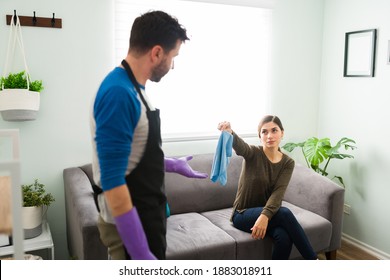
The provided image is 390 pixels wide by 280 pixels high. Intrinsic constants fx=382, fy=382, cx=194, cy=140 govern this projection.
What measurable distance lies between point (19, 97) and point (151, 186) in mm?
1412

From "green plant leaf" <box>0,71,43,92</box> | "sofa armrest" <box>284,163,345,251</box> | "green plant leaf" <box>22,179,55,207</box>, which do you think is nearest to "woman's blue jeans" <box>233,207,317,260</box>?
"sofa armrest" <box>284,163,345,251</box>

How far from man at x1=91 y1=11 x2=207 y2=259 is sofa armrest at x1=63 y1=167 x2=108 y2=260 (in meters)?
0.70

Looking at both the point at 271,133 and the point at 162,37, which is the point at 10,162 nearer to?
the point at 162,37

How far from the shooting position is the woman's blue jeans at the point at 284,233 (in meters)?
2.16

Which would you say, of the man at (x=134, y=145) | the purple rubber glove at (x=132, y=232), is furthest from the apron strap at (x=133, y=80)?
the purple rubber glove at (x=132, y=232)

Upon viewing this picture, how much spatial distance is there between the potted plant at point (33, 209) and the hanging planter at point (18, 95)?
463 millimetres

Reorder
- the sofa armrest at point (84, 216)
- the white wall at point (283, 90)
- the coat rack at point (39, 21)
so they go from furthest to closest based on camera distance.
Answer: the white wall at point (283, 90) < the coat rack at point (39, 21) < the sofa armrest at point (84, 216)

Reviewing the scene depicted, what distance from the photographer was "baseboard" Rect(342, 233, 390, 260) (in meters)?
2.86

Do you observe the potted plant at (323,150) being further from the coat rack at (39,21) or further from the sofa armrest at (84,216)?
the coat rack at (39,21)

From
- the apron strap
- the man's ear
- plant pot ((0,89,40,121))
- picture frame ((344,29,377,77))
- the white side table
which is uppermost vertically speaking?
picture frame ((344,29,377,77))

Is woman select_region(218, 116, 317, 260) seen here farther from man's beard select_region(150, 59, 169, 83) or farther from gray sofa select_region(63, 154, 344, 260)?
man's beard select_region(150, 59, 169, 83)

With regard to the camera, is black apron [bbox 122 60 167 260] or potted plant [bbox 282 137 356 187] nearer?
black apron [bbox 122 60 167 260]

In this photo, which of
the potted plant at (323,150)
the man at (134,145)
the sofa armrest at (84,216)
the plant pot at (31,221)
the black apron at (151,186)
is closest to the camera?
the man at (134,145)

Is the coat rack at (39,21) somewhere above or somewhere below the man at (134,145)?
above
